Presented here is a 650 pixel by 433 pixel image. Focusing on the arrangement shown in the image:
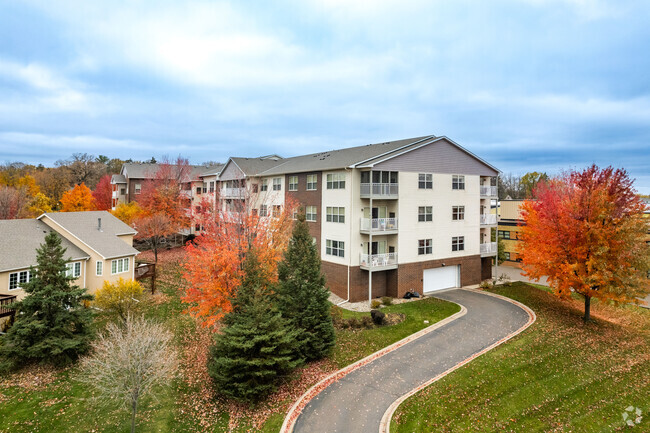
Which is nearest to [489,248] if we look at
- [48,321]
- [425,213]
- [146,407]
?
[425,213]

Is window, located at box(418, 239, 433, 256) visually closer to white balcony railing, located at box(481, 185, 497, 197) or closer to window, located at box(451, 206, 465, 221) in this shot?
window, located at box(451, 206, 465, 221)

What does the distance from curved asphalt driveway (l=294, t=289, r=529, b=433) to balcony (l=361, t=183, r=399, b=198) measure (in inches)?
400

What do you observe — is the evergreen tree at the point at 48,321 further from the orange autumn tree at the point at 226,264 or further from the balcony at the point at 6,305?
the orange autumn tree at the point at 226,264

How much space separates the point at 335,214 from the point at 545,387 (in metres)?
18.0

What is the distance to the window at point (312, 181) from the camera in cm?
3119

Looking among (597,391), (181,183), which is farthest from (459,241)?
(181,183)

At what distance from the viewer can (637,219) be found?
66.3ft

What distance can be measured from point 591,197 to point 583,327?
7954 millimetres

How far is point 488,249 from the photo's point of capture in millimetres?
33781

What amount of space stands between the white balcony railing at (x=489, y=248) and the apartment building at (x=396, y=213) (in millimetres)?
100

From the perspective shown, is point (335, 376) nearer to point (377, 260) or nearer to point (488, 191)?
point (377, 260)

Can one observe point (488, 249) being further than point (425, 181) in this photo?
Yes

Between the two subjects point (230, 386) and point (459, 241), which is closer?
point (230, 386)

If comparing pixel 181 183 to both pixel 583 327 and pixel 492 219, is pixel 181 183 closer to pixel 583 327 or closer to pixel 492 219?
pixel 492 219
